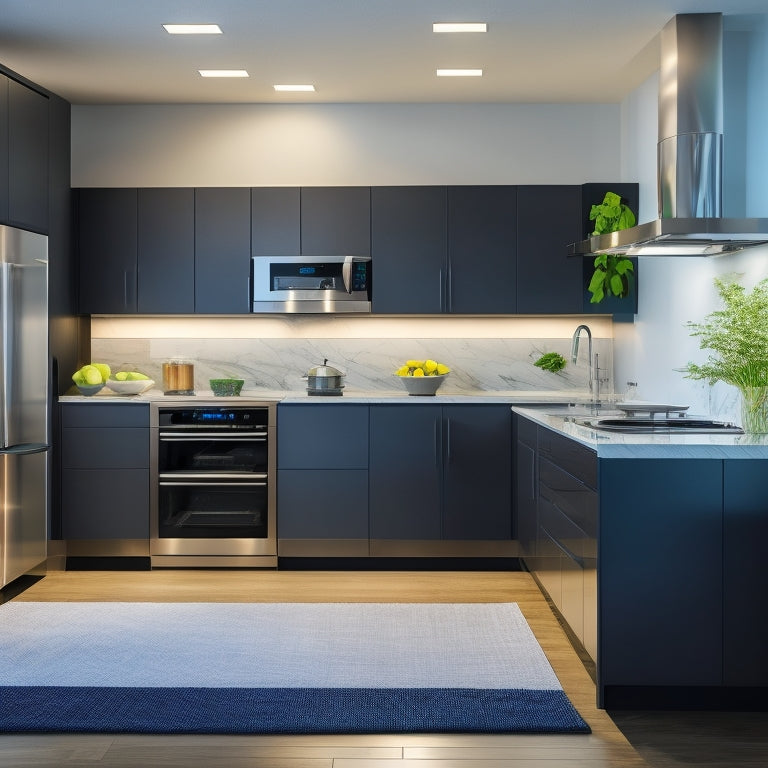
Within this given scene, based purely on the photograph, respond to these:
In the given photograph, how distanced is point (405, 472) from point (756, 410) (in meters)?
2.20

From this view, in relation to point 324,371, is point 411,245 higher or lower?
higher

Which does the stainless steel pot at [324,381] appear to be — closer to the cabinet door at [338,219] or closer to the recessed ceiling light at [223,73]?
the cabinet door at [338,219]

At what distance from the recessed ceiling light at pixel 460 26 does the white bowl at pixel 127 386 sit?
2.52 m

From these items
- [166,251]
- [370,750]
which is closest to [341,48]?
[166,251]

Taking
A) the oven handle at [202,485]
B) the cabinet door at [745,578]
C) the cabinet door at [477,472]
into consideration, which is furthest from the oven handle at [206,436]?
the cabinet door at [745,578]

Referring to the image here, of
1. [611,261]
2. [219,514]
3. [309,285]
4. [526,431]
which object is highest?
[611,261]

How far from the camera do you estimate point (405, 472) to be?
5012 millimetres

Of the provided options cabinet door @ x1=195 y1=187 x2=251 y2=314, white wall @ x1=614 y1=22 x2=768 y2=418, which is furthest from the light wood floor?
cabinet door @ x1=195 y1=187 x2=251 y2=314

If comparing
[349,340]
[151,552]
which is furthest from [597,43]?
[151,552]

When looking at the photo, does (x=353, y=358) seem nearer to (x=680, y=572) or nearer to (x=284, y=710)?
(x=284, y=710)

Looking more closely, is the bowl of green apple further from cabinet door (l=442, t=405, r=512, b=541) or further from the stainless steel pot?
cabinet door (l=442, t=405, r=512, b=541)

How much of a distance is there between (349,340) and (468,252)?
0.94 m

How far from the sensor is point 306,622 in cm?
395

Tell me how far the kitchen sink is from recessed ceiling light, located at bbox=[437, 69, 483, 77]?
82.3 inches
